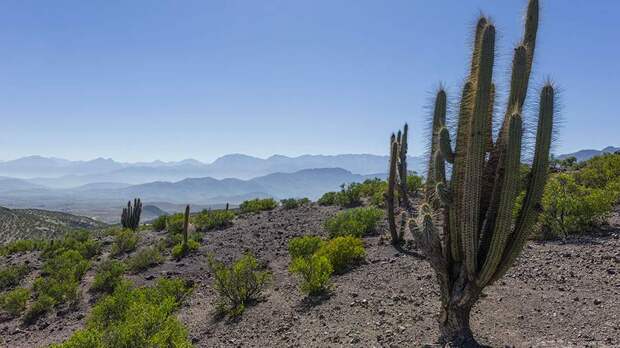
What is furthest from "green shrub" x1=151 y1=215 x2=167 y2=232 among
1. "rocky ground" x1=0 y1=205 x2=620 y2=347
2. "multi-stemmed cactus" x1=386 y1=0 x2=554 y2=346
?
"multi-stemmed cactus" x1=386 y1=0 x2=554 y2=346

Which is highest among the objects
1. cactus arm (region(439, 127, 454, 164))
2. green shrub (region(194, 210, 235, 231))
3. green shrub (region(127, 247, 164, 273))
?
cactus arm (region(439, 127, 454, 164))

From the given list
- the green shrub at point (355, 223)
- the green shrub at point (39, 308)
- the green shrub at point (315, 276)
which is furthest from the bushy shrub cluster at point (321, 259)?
the green shrub at point (39, 308)

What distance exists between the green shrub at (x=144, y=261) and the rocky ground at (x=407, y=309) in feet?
6.88

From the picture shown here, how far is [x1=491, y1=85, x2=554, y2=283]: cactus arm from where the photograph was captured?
5.68 m

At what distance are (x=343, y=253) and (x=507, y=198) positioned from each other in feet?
18.9

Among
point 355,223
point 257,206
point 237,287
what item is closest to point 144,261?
point 237,287

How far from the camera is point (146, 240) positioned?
19.4 metres

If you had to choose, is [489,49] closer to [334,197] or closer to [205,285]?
[205,285]

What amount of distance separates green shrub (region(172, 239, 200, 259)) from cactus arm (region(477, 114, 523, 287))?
12058 mm

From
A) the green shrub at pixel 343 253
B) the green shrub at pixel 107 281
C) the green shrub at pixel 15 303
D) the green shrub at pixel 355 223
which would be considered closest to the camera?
the green shrub at pixel 343 253

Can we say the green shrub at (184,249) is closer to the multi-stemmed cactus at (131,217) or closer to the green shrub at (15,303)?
the green shrub at (15,303)

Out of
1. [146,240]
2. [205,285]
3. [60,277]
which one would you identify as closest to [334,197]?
[146,240]

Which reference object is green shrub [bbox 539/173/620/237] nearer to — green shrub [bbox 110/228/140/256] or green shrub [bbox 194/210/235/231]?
green shrub [bbox 194/210/235/231]

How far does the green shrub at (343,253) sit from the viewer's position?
10565 millimetres
